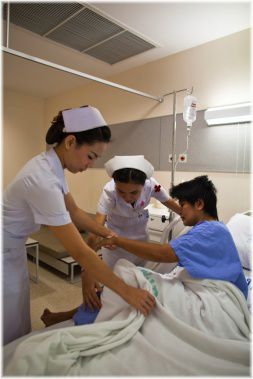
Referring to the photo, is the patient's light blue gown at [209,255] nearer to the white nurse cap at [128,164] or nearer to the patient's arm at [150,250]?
the patient's arm at [150,250]

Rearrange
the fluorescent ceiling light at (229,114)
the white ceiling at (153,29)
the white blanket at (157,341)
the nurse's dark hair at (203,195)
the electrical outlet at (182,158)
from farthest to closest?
the electrical outlet at (182,158), the fluorescent ceiling light at (229,114), the white ceiling at (153,29), the nurse's dark hair at (203,195), the white blanket at (157,341)

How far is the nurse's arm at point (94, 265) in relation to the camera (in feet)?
3.25

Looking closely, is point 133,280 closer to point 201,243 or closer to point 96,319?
point 96,319

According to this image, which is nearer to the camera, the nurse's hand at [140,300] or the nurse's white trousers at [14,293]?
the nurse's hand at [140,300]

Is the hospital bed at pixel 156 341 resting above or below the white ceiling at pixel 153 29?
below

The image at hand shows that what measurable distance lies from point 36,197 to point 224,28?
7.53ft

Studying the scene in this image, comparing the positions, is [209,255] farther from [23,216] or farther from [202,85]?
[202,85]

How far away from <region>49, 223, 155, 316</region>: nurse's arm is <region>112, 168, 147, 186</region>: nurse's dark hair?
0.64 metres

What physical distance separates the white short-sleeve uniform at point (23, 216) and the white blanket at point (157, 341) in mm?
306

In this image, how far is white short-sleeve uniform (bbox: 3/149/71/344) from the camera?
1.00m

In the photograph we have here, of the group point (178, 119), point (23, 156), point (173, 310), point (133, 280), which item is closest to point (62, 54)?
point (178, 119)

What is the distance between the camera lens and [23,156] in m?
4.82

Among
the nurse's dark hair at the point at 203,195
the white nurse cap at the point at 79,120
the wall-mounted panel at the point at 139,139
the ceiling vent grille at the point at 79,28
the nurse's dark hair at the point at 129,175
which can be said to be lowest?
the nurse's dark hair at the point at 203,195

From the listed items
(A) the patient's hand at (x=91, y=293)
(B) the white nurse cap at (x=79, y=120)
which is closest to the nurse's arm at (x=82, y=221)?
(A) the patient's hand at (x=91, y=293)
